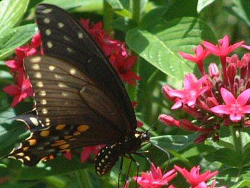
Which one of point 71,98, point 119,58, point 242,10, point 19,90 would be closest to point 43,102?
point 71,98

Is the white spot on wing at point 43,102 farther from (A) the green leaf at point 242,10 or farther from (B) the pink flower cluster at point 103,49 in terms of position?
(A) the green leaf at point 242,10

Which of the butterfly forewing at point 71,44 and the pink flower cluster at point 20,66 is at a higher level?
the butterfly forewing at point 71,44

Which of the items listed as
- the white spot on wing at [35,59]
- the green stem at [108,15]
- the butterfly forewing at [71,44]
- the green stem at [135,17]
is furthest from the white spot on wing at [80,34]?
the green stem at [108,15]

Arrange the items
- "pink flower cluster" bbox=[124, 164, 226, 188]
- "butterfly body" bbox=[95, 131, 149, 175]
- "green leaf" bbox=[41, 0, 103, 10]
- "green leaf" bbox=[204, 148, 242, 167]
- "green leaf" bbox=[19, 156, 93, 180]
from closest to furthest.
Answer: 1. "pink flower cluster" bbox=[124, 164, 226, 188]
2. "green leaf" bbox=[204, 148, 242, 167]
3. "butterfly body" bbox=[95, 131, 149, 175]
4. "green leaf" bbox=[19, 156, 93, 180]
5. "green leaf" bbox=[41, 0, 103, 10]

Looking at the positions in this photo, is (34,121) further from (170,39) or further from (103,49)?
(170,39)

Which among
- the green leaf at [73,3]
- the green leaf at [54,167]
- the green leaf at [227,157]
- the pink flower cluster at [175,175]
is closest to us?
the pink flower cluster at [175,175]

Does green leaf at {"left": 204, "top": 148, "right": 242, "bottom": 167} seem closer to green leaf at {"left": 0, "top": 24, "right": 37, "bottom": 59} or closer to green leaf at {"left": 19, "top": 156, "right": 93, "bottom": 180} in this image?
green leaf at {"left": 19, "top": 156, "right": 93, "bottom": 180}

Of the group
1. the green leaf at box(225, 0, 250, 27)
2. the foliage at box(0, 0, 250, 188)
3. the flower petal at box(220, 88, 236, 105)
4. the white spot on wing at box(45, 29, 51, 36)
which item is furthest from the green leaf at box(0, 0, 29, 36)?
the green leaf at box(225, 0, 250, 27)
